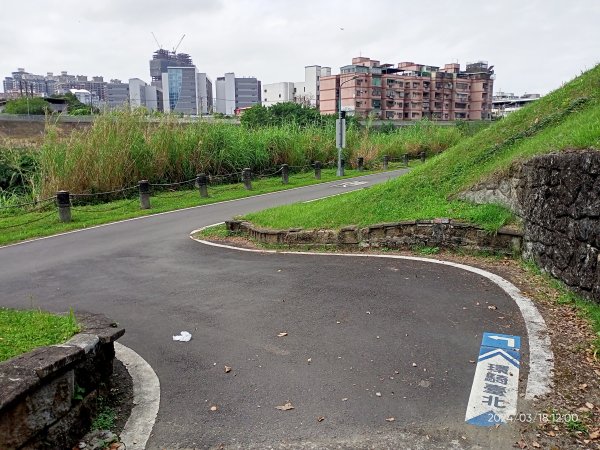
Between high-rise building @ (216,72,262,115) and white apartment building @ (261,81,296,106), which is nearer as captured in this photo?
white apartment building @ (261,81,296,106)

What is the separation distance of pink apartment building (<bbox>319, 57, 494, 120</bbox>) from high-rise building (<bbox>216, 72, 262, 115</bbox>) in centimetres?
3621

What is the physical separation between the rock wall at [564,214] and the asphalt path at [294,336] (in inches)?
36.5

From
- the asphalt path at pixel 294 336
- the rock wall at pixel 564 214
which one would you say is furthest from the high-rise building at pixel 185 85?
the rock wall at pixel 564 214

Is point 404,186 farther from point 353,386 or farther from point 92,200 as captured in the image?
point 92,200

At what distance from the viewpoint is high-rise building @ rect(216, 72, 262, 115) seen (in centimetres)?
12825

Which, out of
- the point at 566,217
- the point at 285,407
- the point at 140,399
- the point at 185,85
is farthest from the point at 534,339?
the point at 185,85

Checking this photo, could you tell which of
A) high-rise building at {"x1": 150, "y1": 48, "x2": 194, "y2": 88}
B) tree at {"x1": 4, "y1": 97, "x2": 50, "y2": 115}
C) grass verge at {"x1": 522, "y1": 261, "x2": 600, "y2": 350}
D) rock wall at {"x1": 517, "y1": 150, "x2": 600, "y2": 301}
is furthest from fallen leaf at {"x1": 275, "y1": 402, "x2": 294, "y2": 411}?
high-rise building at {"x1": 150, "y1": 48, "x2": 194, "y2": 88}

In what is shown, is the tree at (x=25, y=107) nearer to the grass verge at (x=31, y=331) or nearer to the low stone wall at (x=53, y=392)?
the grass verge at (x=31, y=331)

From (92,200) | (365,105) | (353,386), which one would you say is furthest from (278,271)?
(365,105)

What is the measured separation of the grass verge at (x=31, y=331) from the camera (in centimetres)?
388

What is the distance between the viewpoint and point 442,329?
543 cm

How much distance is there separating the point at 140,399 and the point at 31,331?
1.14 m

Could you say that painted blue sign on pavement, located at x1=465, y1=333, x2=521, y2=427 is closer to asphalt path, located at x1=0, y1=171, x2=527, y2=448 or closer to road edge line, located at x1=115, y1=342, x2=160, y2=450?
asphalt path, located at x1=0, y1=171, x2=527, y2=448

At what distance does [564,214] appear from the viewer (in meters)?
6.46
